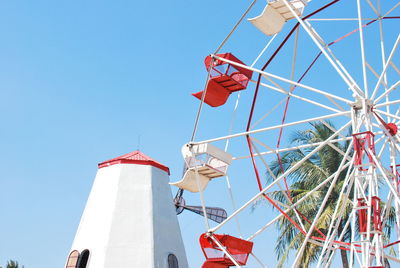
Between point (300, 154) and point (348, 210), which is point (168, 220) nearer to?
point (300, 154)

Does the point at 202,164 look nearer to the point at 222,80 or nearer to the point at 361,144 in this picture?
the point at 222,80

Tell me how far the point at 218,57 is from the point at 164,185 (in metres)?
9.47

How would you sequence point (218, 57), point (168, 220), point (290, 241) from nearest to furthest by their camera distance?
point (218, 57) → point (290, 241) → point (168, 220)

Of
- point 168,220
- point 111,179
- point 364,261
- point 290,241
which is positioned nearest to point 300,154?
point 290,241

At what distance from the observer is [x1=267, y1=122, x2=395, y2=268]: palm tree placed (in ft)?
66.2

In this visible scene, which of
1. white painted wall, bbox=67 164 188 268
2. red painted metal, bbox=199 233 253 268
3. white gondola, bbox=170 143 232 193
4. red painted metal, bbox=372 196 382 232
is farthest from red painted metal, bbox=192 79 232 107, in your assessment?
white painted wall, bbox=67 164 188 268

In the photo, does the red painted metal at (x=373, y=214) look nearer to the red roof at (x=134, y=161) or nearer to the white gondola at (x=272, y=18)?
the white gondola at (x=272, y=18)

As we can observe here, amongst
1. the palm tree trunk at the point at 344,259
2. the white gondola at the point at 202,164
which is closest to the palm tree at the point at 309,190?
the palm tree trunk at the point at 344,259

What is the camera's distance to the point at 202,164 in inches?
629

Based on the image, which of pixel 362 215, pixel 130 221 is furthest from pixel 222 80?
pixel 130 221

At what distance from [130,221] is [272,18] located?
959cm

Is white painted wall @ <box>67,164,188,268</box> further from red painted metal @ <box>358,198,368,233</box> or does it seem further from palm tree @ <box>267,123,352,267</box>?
red painted metal @ <box>358,198,368,233</box>

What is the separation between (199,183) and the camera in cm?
1527

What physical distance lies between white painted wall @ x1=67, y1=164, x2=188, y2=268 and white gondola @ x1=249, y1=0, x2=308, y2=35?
358 inches
